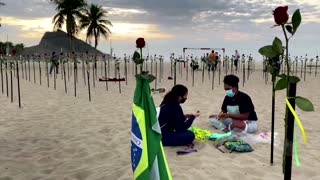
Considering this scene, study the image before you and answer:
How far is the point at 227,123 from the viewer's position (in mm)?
7211

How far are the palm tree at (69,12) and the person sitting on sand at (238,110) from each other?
32.5 m

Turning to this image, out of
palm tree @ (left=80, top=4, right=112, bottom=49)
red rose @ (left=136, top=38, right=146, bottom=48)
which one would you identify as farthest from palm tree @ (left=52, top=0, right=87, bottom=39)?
red rose @ (left=136, top=38, right=146, bottom=48)

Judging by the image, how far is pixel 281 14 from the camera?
249 centimetres

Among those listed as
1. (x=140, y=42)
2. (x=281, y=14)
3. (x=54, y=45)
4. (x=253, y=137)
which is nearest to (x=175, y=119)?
(x=253, y=137)

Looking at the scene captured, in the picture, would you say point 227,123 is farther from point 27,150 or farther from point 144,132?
point 144,132

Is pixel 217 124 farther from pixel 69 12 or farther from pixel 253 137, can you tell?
pixel 69 12

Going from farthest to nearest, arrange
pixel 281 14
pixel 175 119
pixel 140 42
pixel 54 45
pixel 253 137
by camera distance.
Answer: pixel 54 45, pixel 253 137, pixel 175 119, pixel 140 42, pixel 281 14

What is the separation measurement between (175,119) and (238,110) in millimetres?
1658

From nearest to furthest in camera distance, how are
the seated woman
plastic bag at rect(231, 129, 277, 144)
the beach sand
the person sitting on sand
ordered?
the beach sand
the seated woman
plastic bag at rect(231, 129, 277, 144)
the person sitting on sand

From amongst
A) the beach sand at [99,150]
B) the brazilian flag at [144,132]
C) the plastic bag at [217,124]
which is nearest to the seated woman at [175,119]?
the beach sand at [99,150]

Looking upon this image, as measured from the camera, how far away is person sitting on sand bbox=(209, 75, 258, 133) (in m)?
6.78

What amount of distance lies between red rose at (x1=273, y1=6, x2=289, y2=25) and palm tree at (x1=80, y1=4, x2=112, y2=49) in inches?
1567

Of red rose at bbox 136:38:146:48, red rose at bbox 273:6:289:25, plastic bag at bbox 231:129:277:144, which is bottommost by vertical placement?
plastic bag at bbox 231:129:277:144

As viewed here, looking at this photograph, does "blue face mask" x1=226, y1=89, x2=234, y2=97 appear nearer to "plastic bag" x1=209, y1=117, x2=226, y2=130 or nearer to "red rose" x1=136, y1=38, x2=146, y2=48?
"plastic bag" x1=209, y1=117, x2=226, y2=130
